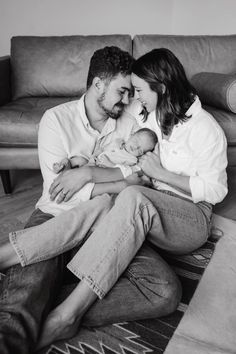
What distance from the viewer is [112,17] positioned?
3086 millimetres

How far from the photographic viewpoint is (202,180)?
4.08ft

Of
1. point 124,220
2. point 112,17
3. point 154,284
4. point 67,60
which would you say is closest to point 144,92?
point 124,220

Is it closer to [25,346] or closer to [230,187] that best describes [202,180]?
[25,346]

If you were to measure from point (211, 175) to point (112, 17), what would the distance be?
7.95 feet

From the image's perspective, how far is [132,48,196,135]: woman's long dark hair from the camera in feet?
4.18

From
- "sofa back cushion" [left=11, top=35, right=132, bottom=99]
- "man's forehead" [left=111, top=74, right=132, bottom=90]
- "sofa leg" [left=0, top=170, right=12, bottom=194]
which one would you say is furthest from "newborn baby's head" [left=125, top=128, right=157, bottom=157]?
"sofa back cushion" [left=11, top=35, right=132, bottom=99]

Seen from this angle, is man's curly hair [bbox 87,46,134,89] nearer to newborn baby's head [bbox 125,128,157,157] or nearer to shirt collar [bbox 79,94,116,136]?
shirt collar [bbox 79,94,116,136]

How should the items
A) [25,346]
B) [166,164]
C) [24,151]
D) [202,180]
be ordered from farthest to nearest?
[24,151] → [166,164] → [202,180] → [25,346]

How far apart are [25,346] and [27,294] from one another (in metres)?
0.15

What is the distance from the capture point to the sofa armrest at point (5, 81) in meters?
2.42

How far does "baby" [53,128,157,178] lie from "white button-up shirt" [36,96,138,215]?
36 millimetres

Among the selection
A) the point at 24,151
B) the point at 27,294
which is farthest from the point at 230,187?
the point at 27,294

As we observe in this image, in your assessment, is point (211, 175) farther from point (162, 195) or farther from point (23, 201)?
point (23, 201)

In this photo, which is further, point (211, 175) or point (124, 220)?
point (211, 175)
